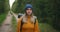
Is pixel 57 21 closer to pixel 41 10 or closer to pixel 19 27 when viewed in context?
pixel 41 10

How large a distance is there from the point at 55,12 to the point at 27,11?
28.1 feet

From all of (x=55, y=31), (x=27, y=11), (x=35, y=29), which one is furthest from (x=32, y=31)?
(x=55, y=31)

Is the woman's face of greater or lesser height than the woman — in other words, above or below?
above

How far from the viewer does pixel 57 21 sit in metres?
13.4

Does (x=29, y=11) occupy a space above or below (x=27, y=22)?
above

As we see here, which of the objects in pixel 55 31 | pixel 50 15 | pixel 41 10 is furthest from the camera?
pixel 41 10

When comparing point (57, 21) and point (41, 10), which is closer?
point (57, 21)

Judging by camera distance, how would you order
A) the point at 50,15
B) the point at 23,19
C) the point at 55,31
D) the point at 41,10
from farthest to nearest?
the point at 41,10
the point at 50,15
the point at 55,31
the point at 23,19

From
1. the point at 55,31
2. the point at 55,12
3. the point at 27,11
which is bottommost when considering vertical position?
the point at 55,31

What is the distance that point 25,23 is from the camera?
16.9 ft

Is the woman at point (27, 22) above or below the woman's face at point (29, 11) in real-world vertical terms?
below

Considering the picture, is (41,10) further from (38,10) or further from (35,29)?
(35,29)

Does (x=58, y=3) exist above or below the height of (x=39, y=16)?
above

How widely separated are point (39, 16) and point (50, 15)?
211 inches
